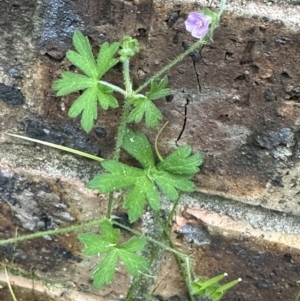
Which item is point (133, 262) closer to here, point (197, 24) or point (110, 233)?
point (110, 233)

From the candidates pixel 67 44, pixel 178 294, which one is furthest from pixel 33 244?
pixel 67 44

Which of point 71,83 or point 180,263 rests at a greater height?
→ point 71,83

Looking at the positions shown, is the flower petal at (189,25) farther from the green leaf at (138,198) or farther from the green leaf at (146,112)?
the green leaf at (138,198)

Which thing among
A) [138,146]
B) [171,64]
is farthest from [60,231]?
[171,64]

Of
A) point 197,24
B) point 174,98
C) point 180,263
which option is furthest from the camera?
point 180,263

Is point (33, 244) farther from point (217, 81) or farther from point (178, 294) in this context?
point (217, 81)

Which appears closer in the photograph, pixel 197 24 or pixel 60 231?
pixel 197 24
